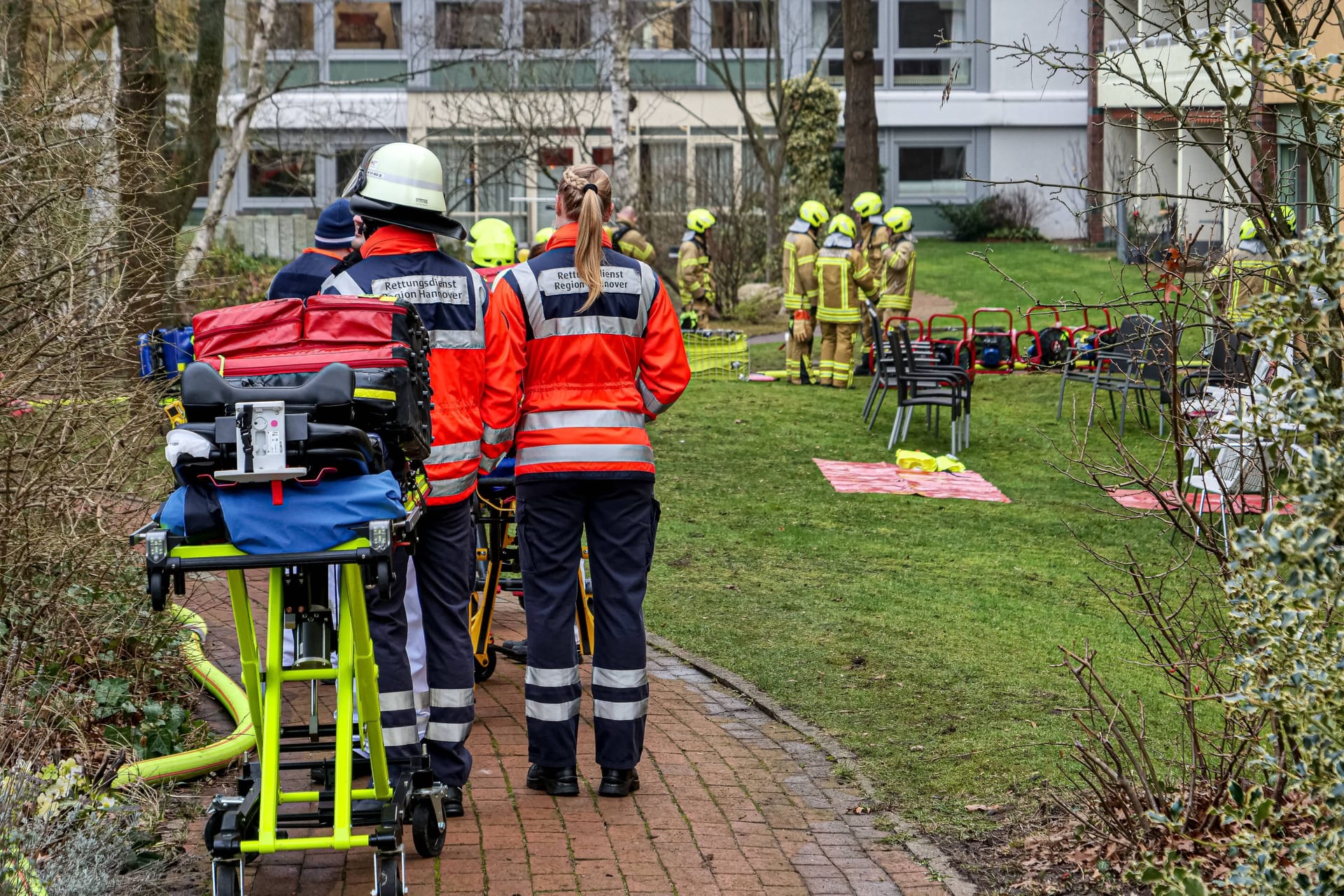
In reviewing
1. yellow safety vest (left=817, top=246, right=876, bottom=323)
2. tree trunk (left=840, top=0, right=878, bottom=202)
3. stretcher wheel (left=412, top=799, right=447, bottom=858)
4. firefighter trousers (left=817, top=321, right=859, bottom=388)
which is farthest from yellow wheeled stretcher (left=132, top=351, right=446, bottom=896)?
tree trunk (left=840, top=0, right=878, bottom=202)

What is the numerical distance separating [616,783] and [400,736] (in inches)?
33.3

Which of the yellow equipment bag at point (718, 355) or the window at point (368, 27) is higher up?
the window at point (368, 27)

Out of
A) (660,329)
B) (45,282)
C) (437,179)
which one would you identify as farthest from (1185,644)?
(45,282)

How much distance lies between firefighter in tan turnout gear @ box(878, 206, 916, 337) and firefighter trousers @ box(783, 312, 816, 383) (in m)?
1.38

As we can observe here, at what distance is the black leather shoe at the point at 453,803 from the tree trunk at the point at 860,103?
59.5 feet

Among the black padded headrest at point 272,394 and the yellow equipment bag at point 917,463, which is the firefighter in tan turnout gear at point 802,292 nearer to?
the yellow equipment bag at point 917,463

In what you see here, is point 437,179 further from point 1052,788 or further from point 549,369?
point 1052,788

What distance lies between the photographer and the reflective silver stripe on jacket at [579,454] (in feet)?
17.5

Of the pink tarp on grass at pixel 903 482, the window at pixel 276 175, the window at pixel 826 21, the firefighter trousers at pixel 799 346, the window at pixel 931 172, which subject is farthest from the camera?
the window at pixel 931 172

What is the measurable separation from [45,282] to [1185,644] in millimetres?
4644

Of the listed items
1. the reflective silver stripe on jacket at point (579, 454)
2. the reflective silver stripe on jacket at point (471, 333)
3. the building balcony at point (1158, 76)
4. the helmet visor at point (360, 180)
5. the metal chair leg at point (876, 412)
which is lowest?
the metal chair leg at point (876, 412)

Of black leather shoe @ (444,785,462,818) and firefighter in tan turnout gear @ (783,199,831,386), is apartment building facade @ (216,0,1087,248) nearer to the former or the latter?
firefighter in tan turnout gear @ (783,199,831,386)

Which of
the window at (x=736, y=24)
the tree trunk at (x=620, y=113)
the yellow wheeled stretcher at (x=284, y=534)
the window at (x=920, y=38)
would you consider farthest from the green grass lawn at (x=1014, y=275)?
the yellow wheeled stretcher at (x=284, y=534)

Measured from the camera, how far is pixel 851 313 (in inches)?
701
